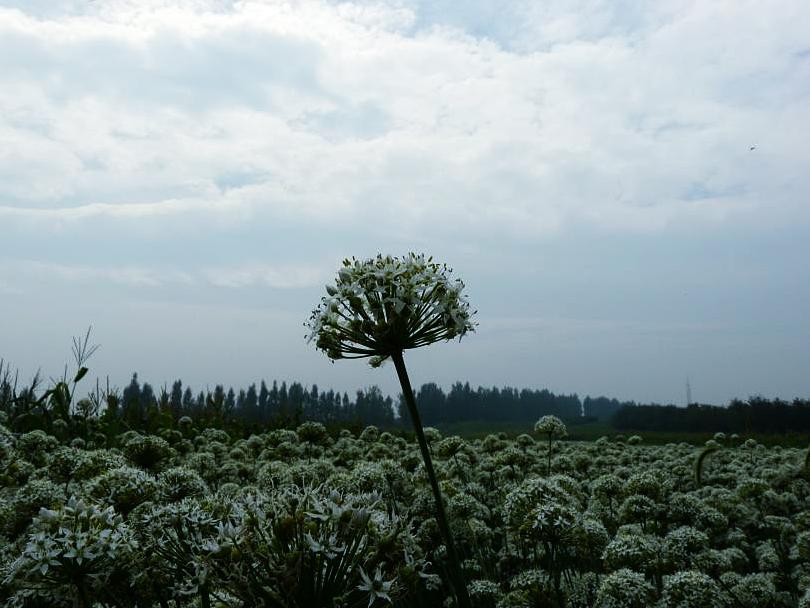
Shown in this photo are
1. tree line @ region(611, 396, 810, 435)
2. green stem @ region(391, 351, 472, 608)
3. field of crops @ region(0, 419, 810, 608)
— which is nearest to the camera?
field of crops @ region(0, 419, 810, 608)

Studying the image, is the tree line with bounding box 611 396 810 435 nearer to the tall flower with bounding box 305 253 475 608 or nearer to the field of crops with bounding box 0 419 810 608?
the field of crops with bounding box 0 419 810 608

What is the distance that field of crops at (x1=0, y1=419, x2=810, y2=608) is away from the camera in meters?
2.83

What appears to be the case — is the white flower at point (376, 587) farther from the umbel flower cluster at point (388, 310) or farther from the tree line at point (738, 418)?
the tree line at point (738, 418)

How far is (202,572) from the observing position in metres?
2.63

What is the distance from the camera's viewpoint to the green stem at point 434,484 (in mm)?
3467

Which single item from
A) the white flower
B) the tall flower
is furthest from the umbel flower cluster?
the white flower

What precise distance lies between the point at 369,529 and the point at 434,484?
77 centimetres

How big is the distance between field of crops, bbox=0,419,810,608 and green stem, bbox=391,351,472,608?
197mm

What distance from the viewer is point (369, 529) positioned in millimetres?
3117

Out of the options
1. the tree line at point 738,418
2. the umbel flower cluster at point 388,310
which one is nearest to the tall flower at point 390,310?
the umbel flower cluster at point 388,310

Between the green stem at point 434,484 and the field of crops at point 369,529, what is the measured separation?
20 cm

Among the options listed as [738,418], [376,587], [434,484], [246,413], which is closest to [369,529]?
[376,587]

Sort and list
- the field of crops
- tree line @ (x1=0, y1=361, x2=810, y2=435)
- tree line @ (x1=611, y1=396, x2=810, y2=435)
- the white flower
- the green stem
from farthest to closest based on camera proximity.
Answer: tree line @ (x1=611, y1=396, x2=810, y2=435), tree line @ (x1=0, y1=361, x2=810, y2=435), the green stem, the field of crops, the white flower

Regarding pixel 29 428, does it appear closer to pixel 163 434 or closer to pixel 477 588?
pixel 163 434
